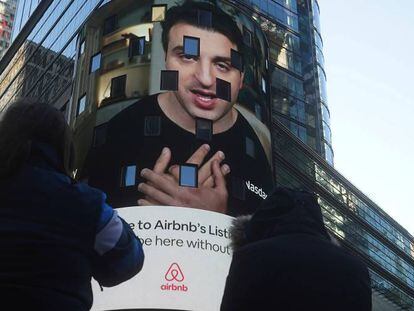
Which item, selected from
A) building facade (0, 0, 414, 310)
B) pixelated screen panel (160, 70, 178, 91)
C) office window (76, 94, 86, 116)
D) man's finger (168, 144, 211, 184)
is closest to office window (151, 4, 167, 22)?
building facade (0, 0, 414, 310)

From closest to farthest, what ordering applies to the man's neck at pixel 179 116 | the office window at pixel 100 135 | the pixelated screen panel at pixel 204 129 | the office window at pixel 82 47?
the pixelated screen panel at pixel 204 129 → the man's neck at pixel 179 116 → the office window at pixel 100 135 → the office window at pixel 82 47

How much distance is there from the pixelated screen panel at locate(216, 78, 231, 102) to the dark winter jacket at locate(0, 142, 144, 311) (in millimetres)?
20948

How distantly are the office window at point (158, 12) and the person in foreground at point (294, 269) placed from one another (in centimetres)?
2258

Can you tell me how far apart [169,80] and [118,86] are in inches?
81.0

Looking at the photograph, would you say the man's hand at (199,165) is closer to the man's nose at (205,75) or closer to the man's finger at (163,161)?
the man's finger at (163,161)

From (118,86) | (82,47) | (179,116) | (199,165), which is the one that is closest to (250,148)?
(199,165)

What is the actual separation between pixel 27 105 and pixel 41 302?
976 millimetres

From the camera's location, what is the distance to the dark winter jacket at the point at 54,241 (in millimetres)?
2520

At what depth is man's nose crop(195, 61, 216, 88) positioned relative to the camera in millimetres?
23578

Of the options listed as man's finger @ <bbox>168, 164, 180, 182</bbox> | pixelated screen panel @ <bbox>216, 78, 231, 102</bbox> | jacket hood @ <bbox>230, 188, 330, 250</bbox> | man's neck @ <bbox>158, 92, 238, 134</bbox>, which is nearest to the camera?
jacket hood @ <bbox>230, 188, 330, 250</bbox>

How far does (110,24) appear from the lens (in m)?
26.5

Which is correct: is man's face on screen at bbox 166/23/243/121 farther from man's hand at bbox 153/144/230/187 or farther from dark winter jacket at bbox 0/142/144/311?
dark winter jacket at bbox 0/142/144/311

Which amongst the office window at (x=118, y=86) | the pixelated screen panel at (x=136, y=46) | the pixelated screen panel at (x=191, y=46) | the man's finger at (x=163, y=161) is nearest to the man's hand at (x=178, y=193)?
the man's finger at (x=163, y=161)

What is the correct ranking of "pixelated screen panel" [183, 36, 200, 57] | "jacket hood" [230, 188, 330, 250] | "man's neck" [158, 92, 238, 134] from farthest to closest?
"pixelated screen panel" [183, 36, 200, 57] < "man's neck" [158, 92, 238, 134] < "jacket hood" [230, 188, 330, 250]
